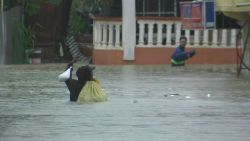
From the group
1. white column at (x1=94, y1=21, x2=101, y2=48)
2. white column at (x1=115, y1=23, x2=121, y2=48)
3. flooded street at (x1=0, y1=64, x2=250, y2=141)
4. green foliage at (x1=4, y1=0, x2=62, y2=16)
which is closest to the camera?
flooded street at (x1=0, y1=64, x2=250, y2=141)

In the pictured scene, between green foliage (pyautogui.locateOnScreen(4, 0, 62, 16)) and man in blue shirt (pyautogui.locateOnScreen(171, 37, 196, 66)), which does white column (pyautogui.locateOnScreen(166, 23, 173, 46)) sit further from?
green foliage (pyautogui.locateOnScreen(4, 0, 62, 16))

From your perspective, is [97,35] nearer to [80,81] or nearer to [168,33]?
[168,33]

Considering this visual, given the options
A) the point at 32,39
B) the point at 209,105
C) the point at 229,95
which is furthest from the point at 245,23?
the point at 32,39

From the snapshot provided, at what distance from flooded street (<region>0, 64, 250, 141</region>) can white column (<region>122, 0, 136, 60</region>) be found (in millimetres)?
8094

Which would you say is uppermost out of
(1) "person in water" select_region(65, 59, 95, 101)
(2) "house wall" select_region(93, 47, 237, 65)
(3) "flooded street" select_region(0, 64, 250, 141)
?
(1) "person in water" select_region(65, 59, 95, 101)

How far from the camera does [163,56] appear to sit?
26344mm

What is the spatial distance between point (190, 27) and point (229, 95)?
28.0 ft

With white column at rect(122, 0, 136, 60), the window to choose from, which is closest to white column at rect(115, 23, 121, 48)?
white column at rect(122, 0, 136, 60)

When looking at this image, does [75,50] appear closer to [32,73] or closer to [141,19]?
[141,19]

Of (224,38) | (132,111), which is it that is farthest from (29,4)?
(132,111)

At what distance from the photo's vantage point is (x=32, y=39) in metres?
34.1

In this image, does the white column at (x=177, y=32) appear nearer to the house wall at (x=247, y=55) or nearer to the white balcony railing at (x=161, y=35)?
the white balcony railing at (x=161, y=35)

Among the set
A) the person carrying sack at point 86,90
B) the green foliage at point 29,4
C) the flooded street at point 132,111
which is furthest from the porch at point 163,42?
the person carrying sack at point 86,90

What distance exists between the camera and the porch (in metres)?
26.1
